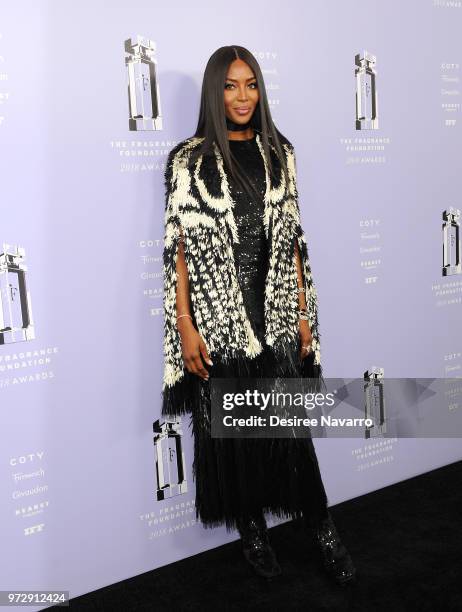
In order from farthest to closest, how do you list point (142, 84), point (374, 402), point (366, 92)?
point (374, 402) → point (366, 92) → point (142, 84)

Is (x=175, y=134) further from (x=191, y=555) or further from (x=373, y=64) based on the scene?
(x=191, y=555)

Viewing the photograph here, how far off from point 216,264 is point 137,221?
1.12 feet

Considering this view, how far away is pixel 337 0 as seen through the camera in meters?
2.39

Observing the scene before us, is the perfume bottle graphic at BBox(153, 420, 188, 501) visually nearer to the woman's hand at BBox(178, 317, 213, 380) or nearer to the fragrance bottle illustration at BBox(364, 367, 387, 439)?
the woman's hand at BBox(178, 317, 213, 380)

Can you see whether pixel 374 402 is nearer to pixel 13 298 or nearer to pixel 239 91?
pixel 239 91

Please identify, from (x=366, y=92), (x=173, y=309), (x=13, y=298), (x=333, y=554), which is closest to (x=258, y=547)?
(x=333, y=554)

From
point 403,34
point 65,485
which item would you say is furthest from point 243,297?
point 403,34

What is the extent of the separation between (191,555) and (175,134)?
140 cm

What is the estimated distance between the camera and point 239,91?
6.38 ft

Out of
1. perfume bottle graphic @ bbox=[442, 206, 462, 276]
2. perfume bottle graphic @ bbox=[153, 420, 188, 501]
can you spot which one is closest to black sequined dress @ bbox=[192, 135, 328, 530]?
perfume bottle graphic @ bbox=[153, 420, 188, 501]

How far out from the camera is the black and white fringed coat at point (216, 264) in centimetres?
193

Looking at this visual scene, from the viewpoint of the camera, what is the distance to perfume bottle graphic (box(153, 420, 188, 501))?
7.33 feet

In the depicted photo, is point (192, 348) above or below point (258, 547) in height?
above

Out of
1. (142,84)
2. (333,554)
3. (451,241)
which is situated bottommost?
(333,554)
